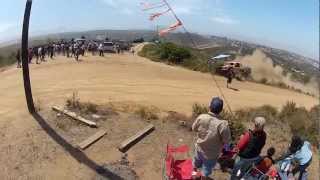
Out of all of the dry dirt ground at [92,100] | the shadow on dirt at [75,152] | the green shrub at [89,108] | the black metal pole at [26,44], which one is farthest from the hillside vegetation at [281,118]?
the black metal pole at [26,44]

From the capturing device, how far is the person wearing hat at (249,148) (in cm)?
941

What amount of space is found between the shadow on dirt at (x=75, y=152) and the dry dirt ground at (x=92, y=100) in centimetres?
2

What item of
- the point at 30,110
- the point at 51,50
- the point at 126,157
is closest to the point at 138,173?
the point at 126,157

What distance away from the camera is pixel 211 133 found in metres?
8.97

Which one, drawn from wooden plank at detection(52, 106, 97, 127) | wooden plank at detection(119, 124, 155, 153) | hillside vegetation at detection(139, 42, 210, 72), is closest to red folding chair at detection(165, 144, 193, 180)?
wooden plank at detection(119, 124, 155, 153)

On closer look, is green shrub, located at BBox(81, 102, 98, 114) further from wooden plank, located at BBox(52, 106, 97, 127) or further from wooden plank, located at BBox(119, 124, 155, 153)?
wooden plank, located at BBox(119, 124, 155, 153)

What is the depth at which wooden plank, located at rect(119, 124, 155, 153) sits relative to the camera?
41.8ft

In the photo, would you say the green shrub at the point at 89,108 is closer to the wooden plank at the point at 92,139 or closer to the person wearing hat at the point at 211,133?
the wooden plank at the point at 92,139

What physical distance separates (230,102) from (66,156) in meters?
9.11

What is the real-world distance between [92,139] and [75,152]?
0.69 m

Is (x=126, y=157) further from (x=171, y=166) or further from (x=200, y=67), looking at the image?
(x=200, y=67)

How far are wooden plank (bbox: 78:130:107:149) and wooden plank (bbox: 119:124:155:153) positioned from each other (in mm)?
686

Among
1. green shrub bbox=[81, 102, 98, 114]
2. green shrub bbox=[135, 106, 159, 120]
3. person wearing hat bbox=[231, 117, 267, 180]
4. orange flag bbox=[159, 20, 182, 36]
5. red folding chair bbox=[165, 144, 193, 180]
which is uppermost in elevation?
orange flag bbox=[159, 20, 182, 36]

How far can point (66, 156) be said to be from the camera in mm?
12242
